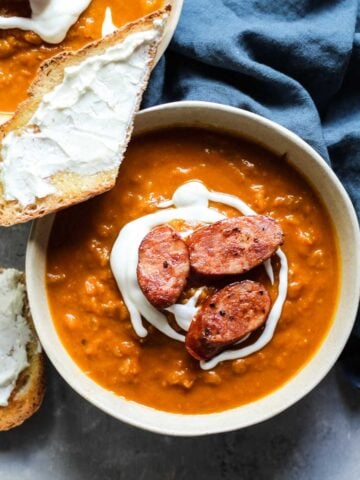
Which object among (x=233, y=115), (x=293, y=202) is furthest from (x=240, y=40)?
(x=293, y=202)

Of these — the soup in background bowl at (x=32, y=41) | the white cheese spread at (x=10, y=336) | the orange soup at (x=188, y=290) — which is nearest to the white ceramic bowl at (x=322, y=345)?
the orange soup at (x=188, y=290)

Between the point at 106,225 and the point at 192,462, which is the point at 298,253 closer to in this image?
the point at 106,225

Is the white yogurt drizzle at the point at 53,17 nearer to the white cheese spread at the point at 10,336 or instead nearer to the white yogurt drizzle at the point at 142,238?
the white yogurt drizzle at the point at 142,238

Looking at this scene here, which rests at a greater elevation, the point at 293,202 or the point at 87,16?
the point at 87,16

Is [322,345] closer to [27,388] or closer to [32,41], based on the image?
[27,388]

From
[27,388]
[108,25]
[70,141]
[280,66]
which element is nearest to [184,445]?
[27,388]
